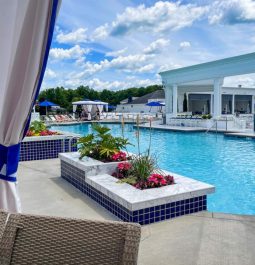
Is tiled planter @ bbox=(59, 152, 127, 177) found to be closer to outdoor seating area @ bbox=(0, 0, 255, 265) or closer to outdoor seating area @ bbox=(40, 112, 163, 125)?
outdoor seating area @ bbox=(0, 0, 255, 265)

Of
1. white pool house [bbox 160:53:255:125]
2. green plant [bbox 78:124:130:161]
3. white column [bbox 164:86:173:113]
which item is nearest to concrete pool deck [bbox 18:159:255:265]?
green plant [bbox 78:124:130:161]

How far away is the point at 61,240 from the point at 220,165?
761 centimetres

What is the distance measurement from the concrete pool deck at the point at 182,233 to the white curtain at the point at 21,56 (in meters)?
1.52

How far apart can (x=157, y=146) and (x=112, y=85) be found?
3979cm

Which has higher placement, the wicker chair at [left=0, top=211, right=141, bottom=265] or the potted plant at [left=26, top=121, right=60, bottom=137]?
the potted plant at [left=26, top=121, right=60, bottom=137]

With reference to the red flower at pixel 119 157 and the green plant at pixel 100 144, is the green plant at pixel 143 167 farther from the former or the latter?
the green plant at pixel 100 144

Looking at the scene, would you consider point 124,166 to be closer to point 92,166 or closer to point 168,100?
point 92,166

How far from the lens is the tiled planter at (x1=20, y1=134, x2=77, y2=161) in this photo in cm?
734

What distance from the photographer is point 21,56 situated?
2068 millimetres

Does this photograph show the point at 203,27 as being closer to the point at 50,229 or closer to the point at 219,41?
the point at 219,41

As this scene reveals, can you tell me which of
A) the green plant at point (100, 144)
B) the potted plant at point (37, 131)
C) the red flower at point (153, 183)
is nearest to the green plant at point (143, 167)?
the red flower at point (153, 183)

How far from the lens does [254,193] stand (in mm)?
6137

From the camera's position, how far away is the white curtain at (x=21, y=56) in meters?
2.01

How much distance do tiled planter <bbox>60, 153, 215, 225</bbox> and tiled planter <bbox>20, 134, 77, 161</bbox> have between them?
134 inches
